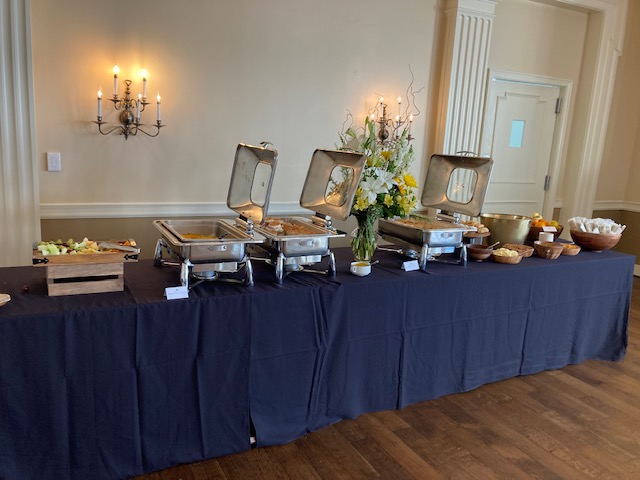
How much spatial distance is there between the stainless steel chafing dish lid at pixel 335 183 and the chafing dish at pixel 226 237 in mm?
299

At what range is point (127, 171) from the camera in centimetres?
292

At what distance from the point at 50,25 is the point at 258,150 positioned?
1.46 meters

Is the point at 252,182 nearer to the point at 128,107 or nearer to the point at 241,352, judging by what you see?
the point at 241,352

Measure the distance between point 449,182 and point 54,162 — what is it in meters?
2.14

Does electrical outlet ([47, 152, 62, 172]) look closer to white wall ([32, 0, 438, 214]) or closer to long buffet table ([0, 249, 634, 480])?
white wall ([32, 0, 438, 214])

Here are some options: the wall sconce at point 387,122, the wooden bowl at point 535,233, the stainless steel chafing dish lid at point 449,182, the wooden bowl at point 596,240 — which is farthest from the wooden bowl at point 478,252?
the wall sconce at point 387,122

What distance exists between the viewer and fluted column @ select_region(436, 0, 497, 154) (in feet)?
12.2

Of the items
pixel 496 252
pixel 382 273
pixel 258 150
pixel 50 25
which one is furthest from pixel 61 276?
pixel 496 252

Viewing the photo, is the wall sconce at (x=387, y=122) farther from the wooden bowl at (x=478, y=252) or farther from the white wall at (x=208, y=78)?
the wooden bowl at (x=478, y=252)

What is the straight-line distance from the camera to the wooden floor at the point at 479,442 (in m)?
1.85

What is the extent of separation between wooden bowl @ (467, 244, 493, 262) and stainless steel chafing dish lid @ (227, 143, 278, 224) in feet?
3.51

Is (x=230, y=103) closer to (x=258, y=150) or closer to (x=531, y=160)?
(x=258, y=150)

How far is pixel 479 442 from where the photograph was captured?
2064mm

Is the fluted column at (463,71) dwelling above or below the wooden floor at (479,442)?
above
